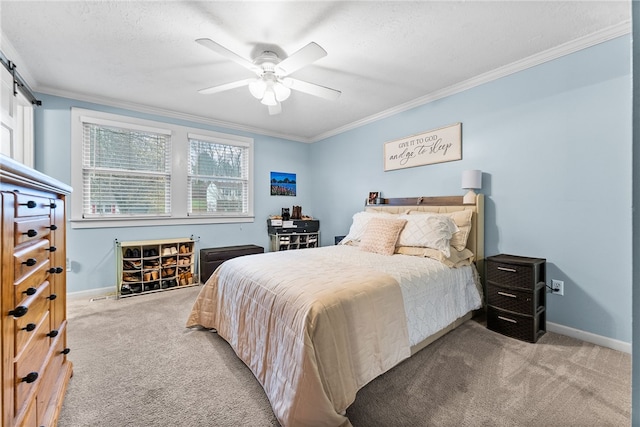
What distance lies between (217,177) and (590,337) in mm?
4745

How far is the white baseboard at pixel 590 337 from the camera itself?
2.07 metres

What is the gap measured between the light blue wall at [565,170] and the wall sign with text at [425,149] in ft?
0.30

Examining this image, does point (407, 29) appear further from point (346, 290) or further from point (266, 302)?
point (266, 302)

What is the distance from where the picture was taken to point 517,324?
2.27m

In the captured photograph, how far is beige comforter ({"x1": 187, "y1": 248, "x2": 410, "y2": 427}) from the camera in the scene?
50.9 inches

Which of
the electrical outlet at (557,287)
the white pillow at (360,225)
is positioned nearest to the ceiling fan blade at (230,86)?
the white pillow at (360,225)

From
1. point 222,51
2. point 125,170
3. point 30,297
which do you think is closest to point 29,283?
point 30,297

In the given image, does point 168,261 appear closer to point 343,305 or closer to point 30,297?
point 30,297

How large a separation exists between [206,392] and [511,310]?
2.44 meters

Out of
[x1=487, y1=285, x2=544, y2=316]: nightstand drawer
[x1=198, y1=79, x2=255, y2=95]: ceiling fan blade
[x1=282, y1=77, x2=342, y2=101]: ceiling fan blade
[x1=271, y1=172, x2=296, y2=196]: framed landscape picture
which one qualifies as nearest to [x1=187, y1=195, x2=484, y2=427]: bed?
[x1=487, y1=285, x2=544, y2=316]: nightstand drawer

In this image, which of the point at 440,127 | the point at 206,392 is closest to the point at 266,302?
the point at 206,392

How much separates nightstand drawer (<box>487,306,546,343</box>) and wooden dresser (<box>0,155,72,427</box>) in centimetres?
299

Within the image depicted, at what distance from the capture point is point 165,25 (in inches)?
80.8

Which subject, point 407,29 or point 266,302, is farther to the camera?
point 407,29
